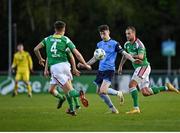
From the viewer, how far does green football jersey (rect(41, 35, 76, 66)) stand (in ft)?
65.9

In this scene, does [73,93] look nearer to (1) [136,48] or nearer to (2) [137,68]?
(1) [136,48]

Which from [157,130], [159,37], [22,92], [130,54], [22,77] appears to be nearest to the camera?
[157,130]

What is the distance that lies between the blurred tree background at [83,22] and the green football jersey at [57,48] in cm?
3488

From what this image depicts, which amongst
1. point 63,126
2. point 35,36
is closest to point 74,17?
point 35,36

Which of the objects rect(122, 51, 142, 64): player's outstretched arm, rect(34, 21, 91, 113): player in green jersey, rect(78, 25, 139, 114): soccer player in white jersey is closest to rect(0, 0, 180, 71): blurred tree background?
rect(78, 25, 139, 114): soccer player in white jersey

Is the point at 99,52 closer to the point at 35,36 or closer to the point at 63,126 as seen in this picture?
the point at 63,126

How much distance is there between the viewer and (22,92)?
137 ft

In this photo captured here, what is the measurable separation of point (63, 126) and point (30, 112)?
506 centimetres

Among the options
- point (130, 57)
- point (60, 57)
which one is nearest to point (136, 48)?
point (130, 57)

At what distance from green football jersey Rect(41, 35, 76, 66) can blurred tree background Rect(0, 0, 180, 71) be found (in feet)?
114

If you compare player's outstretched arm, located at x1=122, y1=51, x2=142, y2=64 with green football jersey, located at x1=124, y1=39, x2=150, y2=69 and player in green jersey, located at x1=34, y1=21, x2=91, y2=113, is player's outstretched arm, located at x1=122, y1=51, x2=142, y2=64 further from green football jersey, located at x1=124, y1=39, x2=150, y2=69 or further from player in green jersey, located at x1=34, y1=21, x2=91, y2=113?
player in green jersey, located at x1=34, y1=21, x2=91, y2=113

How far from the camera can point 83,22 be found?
59844mm

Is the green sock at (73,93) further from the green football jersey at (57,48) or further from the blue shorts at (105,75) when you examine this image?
the blue shorts at (105,75)

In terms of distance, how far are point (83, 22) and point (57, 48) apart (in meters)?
39.9
